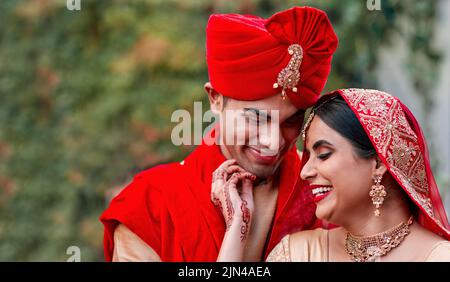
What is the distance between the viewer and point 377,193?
129 inches

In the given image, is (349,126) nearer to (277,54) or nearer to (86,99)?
(277,54)

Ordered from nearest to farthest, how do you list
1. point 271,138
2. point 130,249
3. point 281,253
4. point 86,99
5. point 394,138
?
point 394,138 → point 281,253 → point 271,138 → point 130,249 → point 86,99

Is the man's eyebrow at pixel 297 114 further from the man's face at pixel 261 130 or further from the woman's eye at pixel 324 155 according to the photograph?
the woman's eye at pixel 324 155

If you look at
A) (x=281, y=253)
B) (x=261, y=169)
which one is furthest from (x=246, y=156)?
(x=281, y=253)

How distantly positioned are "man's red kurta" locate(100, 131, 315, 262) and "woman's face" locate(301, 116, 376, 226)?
0.34 m

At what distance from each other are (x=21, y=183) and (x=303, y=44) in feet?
17.7

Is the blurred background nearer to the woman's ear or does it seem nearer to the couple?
the couple

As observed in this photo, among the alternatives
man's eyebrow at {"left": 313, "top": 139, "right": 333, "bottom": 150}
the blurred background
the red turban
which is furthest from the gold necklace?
the blurred background

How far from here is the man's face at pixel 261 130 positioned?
3527 mm

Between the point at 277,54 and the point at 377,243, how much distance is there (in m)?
0.77

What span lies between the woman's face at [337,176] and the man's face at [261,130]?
23 centimetres

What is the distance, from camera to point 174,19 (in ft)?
26.3

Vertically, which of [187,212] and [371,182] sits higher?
[371,182]
